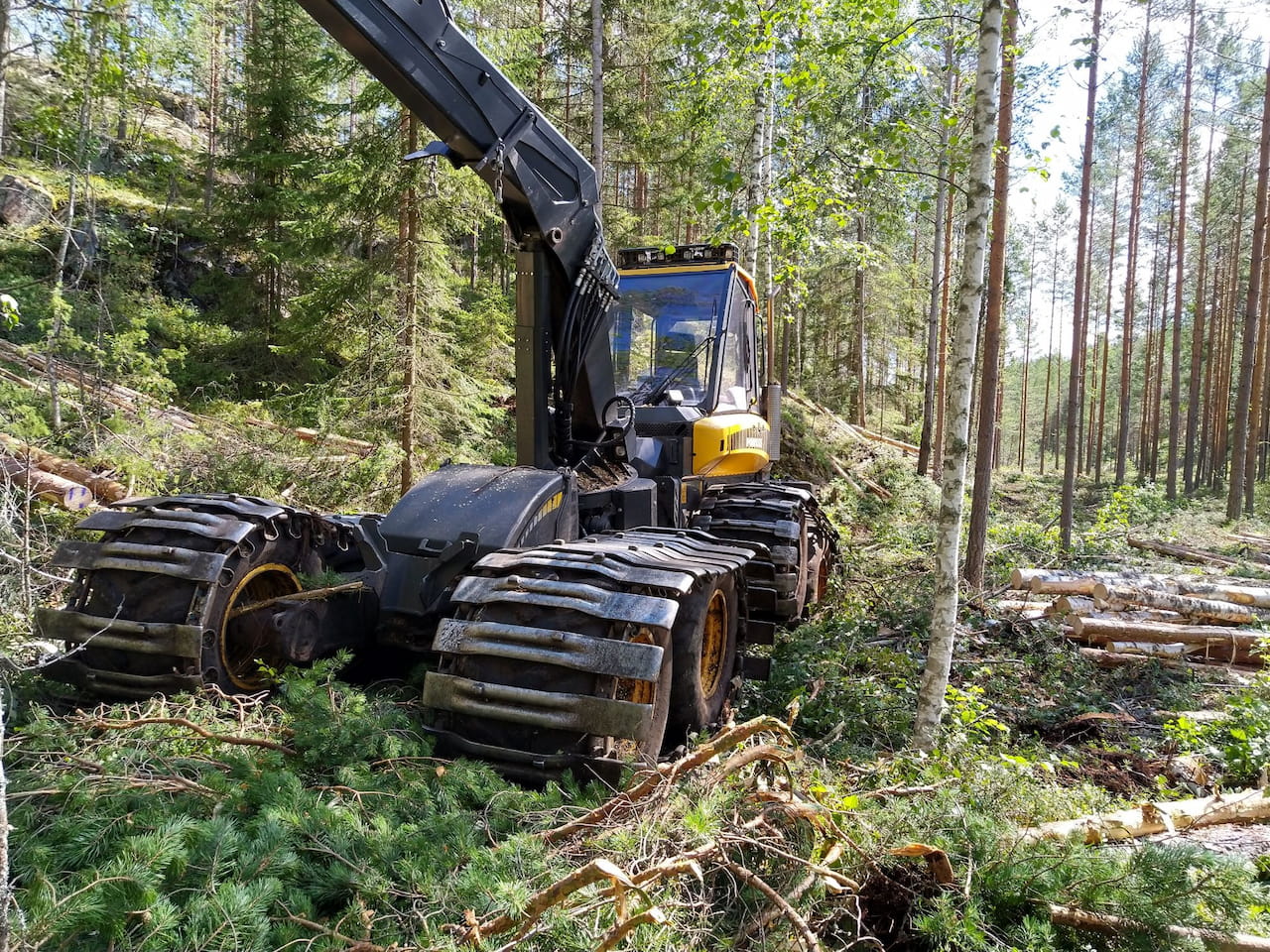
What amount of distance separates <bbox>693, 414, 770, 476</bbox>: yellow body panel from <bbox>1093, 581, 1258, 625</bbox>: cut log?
3.54 metres

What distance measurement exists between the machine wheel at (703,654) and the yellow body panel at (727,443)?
259 centimetres

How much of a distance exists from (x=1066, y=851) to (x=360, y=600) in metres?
3.76

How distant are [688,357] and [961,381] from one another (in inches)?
130

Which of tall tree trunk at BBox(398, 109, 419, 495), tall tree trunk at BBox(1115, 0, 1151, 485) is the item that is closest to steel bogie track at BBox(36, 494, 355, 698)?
tall tree trunk at BBox(398, 109, 419, 495)

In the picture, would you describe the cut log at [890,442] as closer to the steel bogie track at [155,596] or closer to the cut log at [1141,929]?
the steel bogie track at [155,596]

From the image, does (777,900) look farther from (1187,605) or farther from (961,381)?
(1187,605)

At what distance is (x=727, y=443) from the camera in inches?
295

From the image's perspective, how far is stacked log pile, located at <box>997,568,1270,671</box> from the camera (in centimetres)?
717

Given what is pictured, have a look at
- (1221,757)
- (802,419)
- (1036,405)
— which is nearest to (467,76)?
(1221,757)

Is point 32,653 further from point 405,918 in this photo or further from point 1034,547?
point 1034,547

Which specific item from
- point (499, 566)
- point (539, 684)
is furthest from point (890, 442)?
point (539, 684)

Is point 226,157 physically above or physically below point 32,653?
above

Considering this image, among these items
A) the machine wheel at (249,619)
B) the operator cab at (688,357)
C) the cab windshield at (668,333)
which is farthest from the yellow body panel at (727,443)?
the machine wheel at (249,619)

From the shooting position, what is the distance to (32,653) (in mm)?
4730
